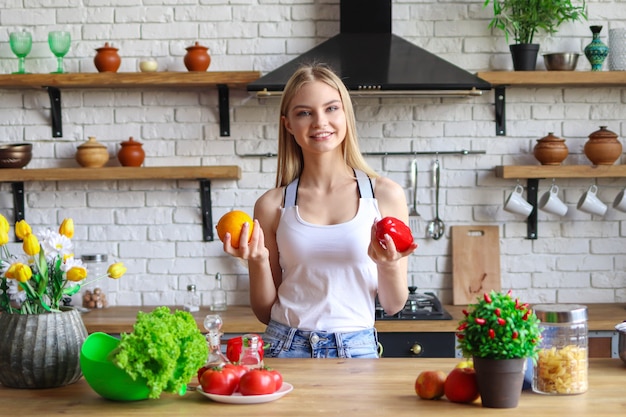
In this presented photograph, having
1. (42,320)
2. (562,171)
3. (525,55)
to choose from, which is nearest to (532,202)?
(562,171)

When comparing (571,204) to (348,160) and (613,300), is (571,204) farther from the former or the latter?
(348,160)

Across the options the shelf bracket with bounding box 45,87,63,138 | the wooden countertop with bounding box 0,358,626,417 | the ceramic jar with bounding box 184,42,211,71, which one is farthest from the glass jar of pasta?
the shelf bracket with bounding box 45,87,63,138

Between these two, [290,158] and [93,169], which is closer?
[290,158]

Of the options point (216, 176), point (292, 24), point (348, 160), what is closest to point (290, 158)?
point (348, 160)

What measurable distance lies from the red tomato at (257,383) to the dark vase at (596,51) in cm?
279

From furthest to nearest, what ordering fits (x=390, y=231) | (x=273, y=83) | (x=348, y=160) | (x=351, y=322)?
(x=273, y=83) → (x=348, y=160) → (x=351, y=322) → (x=390, y=231)

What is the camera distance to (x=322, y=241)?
2514 mm

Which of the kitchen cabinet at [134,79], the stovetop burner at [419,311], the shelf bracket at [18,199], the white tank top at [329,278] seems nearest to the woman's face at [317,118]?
the white tank top at [329,278]

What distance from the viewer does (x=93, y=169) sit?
4.12 meters

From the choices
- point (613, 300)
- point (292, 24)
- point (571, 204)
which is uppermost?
point (292, 24)

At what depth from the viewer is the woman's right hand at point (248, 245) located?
224 cm

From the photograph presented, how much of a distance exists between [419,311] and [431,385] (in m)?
1.97

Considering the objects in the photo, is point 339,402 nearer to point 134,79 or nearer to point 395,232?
point 395,232

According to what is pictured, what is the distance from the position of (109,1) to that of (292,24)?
35.2 inches
